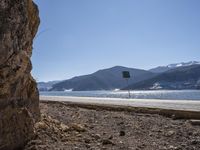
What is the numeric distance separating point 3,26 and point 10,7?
23.6 inches

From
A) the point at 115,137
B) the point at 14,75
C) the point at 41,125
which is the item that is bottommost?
the point at 115,137

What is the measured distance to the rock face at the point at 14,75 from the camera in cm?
751

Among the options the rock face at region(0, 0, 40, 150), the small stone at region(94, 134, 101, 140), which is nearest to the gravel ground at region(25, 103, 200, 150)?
the small stone at region(94, 134, 101, 140)

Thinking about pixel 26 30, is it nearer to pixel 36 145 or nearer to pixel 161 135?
pixel 36 145

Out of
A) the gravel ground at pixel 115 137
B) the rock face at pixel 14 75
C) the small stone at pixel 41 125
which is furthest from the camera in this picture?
the small stone at pixel 41 125

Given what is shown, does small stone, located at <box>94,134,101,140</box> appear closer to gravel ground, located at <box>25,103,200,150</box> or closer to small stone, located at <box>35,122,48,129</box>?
gravel ground, located at <box>25,103,200,150</box>

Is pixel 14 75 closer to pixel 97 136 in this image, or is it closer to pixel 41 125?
pixel 41 125

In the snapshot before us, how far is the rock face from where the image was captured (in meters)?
7.51

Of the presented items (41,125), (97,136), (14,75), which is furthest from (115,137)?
(14,75)

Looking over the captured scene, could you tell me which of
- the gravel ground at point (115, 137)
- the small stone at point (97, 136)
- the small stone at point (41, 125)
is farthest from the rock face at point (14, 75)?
the small stone at point (97, 136)

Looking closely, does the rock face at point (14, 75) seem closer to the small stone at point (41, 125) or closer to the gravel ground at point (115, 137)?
the gravel ground at point (115, 137)

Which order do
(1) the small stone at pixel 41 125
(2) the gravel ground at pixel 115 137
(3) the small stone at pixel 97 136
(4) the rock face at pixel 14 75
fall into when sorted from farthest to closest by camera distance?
(3) the small stone at pixel 97 136, (1) the small stone at pixel 41 125, (2) the gravel ground at pixel 115 137, (4) the rock face at pixel 14 75

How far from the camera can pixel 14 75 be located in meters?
7.96

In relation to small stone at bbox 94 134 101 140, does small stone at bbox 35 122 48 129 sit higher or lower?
higher
